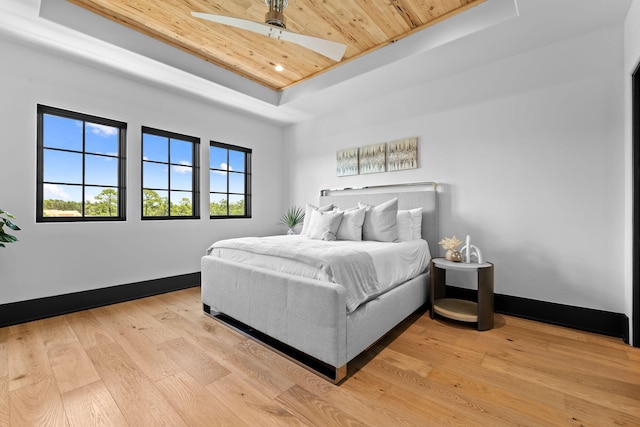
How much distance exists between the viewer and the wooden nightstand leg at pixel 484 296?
243 centimetres

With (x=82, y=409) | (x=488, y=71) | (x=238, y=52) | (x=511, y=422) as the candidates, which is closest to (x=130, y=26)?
(x=238, y=52)

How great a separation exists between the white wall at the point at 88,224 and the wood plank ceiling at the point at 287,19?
81cm

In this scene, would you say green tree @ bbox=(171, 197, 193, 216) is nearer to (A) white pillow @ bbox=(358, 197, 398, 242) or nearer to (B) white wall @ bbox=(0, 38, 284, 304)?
(B) white wall @ bbox=(0, 38, 284, 304)

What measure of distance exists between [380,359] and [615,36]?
→ 332 cm

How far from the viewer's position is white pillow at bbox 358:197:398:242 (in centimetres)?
301

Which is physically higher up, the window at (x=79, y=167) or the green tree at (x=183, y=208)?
the window at (x=79, y=167)

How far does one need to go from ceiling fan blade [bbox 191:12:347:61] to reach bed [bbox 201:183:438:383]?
1595mm

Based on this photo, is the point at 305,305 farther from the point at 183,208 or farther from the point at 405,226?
the point at 183,208

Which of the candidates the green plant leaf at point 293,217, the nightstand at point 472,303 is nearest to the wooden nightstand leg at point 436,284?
the nightstand at point 472,303

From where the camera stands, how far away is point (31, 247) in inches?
107

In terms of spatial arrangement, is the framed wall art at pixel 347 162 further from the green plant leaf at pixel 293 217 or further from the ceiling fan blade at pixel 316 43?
the ceiling fan blade at pixel 316 43

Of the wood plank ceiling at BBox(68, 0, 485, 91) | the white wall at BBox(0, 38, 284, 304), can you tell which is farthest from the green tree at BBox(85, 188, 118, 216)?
the wood plank ceiling at BBox(68, 0, 485, 91)

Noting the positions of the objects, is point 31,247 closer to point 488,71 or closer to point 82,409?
point 82,409

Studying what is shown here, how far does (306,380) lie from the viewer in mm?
1726
